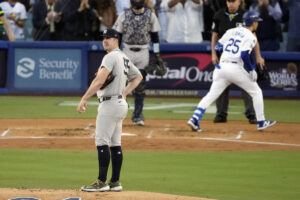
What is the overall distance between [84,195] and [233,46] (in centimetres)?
649

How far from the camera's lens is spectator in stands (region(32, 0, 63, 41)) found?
70.6 feet

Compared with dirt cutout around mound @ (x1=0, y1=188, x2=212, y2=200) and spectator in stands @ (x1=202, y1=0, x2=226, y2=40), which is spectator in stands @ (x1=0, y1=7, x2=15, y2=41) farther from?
dirt cutout around mound @ (x1=0, y1=188, x2=212, y2=200)

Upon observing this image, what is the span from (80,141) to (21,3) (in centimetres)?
1030

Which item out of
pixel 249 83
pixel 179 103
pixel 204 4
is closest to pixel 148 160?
pixel 249 83

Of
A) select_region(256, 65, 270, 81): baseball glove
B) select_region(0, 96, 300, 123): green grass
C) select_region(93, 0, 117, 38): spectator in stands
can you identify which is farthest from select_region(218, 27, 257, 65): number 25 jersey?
select_region(93, 0, 117, 38): spectator in stands

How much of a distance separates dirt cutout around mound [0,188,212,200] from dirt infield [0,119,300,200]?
405 centimetres

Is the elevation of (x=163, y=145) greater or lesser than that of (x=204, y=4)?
lesser

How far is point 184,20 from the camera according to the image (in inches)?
808

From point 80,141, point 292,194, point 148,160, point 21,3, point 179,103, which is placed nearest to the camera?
point 292,194

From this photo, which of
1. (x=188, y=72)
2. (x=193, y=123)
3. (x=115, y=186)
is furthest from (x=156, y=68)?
(x=115, y=186)

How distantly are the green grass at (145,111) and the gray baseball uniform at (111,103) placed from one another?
824 cm

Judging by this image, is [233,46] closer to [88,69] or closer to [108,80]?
[108,80]

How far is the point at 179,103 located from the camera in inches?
795

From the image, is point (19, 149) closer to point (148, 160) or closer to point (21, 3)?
point (148, 160)
